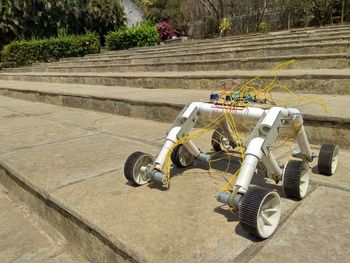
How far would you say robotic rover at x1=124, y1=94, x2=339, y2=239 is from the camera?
127cm

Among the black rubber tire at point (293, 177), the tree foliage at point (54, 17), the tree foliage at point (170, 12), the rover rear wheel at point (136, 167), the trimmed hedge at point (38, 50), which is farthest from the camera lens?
the tree foliage at point (170, 12)

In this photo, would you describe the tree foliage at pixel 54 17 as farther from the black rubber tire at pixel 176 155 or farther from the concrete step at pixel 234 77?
the black rubber tire at pixel 176 155

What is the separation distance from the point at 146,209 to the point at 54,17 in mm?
21570

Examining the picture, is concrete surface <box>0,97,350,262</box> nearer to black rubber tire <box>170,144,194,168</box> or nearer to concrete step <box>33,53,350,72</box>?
black rubber tire <box>170,144,194,168</box>

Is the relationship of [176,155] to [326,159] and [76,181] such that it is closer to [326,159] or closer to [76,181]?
[76,181]

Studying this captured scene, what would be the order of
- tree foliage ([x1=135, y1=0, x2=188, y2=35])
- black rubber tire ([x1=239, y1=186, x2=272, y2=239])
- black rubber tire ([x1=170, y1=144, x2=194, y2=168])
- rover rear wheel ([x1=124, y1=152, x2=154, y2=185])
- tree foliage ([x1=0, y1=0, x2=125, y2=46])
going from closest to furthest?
1. black rubber tire ([x1=239, y1=186, x2=272, y2=239])
2. rover rear wheel ([x1=124, y1=152, x2=154, y2=185])
3. black rubber tire ([x1=170, y1=144, x2=194, y2=168])
4. tree foliage ([x1=0, y1=0, x2=125, y2=46])
5. tree foliage ([x1=135, y1=0, x2=188, y2=35])

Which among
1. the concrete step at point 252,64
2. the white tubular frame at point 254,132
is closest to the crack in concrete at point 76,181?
the white tubular frame at point 254,132

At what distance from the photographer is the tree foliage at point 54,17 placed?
18.2 meters

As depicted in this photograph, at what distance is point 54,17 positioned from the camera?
2034 centimetres

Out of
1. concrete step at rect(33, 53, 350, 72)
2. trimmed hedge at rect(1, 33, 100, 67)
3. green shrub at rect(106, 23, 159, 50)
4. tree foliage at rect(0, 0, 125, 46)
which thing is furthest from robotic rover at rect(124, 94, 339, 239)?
tree foliage at rect(0, 0, 125, 46)

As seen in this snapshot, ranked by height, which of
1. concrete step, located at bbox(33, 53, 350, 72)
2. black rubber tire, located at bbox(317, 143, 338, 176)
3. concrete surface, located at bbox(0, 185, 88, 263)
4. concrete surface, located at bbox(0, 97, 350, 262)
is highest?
concrete step, located at bbox(33, 53, 350, 72)

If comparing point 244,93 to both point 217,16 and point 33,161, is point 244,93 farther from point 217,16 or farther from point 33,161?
point 217,16

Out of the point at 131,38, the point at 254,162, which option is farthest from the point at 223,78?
the point at 131,38

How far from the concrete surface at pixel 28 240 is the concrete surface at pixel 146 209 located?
0.06 metres
